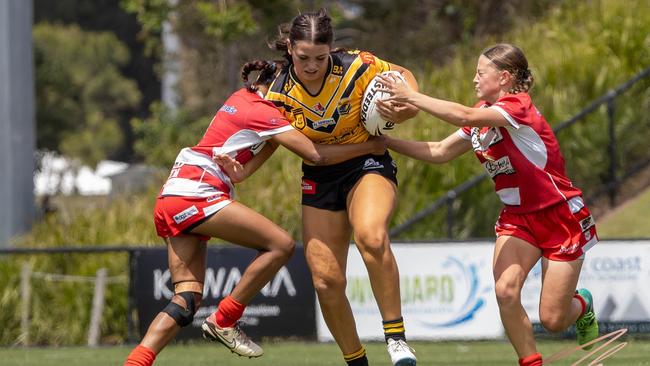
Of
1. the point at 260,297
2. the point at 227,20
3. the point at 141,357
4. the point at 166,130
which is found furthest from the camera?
the point at 166,130

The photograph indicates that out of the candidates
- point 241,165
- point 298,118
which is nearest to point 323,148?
point 298,118

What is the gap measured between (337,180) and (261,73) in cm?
78

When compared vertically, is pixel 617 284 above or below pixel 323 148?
below

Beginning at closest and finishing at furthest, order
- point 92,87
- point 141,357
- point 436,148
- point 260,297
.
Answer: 1. point 141,357
2. point 436,148
3. point 260,297
4. point 92,87

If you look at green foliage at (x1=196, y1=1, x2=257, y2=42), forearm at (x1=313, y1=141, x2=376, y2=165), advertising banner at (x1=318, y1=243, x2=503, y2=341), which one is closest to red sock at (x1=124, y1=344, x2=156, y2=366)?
forearm at (x1=313, y1=141, x2=376, y2=165)

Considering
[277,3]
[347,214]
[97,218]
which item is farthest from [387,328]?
[277,3]

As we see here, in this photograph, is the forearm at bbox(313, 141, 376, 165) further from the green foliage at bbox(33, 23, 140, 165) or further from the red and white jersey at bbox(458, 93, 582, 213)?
the green foliage at bbox(33, 23, 140, 165)

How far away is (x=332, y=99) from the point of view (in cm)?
723

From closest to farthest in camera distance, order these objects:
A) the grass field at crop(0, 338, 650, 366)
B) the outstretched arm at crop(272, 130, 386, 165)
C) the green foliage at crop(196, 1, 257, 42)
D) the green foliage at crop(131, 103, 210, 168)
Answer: the outstretched arm at crop(272, 130, 386, 165) → the grass field at crop(0, 338, 650, 366) → the green foliage at crop(196, 1, 257, 42) → the green foliage at crop(131, 103, 210, 168)

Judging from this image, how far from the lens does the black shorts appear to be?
7.41 m

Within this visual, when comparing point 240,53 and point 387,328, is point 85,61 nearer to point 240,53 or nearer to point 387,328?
point 240,53

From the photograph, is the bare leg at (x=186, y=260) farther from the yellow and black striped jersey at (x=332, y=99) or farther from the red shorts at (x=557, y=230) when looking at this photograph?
the red shorts at (x=557, y=230)

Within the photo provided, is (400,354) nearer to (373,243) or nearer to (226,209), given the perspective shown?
(373,243)

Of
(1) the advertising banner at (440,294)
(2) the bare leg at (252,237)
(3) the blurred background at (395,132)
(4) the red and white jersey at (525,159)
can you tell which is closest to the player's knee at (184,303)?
(2) the bare leg at (252,237)
